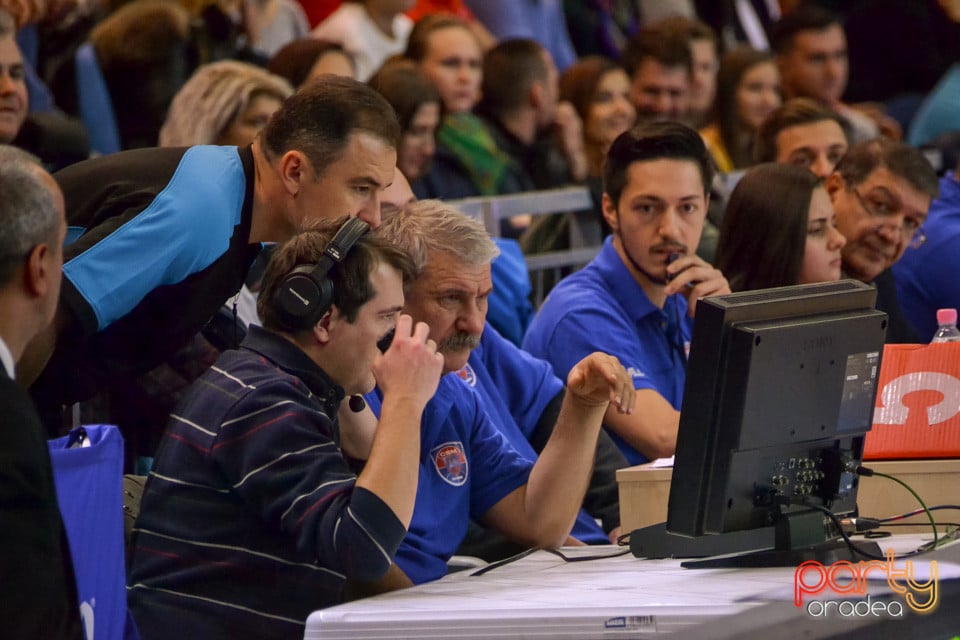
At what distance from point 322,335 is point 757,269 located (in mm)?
1782

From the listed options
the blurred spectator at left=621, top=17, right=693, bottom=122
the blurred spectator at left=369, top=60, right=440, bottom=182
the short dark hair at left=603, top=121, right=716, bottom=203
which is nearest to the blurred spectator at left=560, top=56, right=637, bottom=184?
the blurred spectator at left=621, top=17, right=693, bottom=122

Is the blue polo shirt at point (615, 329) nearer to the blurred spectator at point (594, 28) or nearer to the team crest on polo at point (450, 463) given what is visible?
the team crest on polo at point (450, 463)

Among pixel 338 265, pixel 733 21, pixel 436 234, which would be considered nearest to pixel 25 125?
pixel 436 234

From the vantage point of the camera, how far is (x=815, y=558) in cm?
262

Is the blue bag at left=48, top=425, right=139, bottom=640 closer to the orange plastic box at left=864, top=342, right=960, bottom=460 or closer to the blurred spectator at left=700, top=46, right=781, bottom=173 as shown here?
the orange plastic box at left=864, top=342, right=960, bottom=460

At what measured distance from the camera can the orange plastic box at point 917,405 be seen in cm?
309

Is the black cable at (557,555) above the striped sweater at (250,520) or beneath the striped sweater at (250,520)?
beneath

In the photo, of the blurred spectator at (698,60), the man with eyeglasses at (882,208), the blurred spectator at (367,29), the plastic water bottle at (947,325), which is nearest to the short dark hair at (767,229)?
the plastic water bottle at (947,325)

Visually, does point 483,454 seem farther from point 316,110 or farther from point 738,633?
point 738,633

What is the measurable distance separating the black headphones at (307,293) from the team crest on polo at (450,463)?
54 centimetres

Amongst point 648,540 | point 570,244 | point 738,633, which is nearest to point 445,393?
point 648,540

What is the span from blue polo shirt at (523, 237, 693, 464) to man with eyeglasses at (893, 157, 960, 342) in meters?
1.26

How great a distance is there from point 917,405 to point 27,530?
1.90m

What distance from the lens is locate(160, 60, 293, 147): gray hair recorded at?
4586 mm
